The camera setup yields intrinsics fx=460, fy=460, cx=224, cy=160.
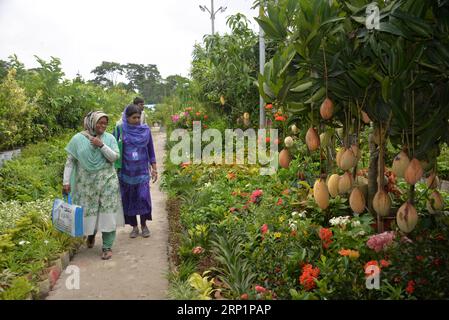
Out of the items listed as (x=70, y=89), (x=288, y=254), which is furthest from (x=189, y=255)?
(x=70, y=89)

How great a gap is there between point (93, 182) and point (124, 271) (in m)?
0.87

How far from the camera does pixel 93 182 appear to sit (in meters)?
4.08

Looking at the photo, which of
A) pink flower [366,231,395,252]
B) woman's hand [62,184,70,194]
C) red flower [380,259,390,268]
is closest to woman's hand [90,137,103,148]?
woman's hand [62,184,70,194]

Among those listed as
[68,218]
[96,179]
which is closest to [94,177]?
[96,179]

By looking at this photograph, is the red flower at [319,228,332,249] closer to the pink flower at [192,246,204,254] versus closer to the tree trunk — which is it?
the tree trunk

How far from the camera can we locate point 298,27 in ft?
7.18

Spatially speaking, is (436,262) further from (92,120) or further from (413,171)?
(92,120)

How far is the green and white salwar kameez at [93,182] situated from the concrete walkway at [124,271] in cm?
23

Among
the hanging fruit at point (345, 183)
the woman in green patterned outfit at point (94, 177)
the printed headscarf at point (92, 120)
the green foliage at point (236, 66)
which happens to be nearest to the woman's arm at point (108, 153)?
the woman in green patterned outfit at point (94, 177)

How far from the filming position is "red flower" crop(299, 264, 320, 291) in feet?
8.30

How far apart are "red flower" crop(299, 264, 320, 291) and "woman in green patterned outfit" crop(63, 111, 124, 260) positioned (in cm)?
204
